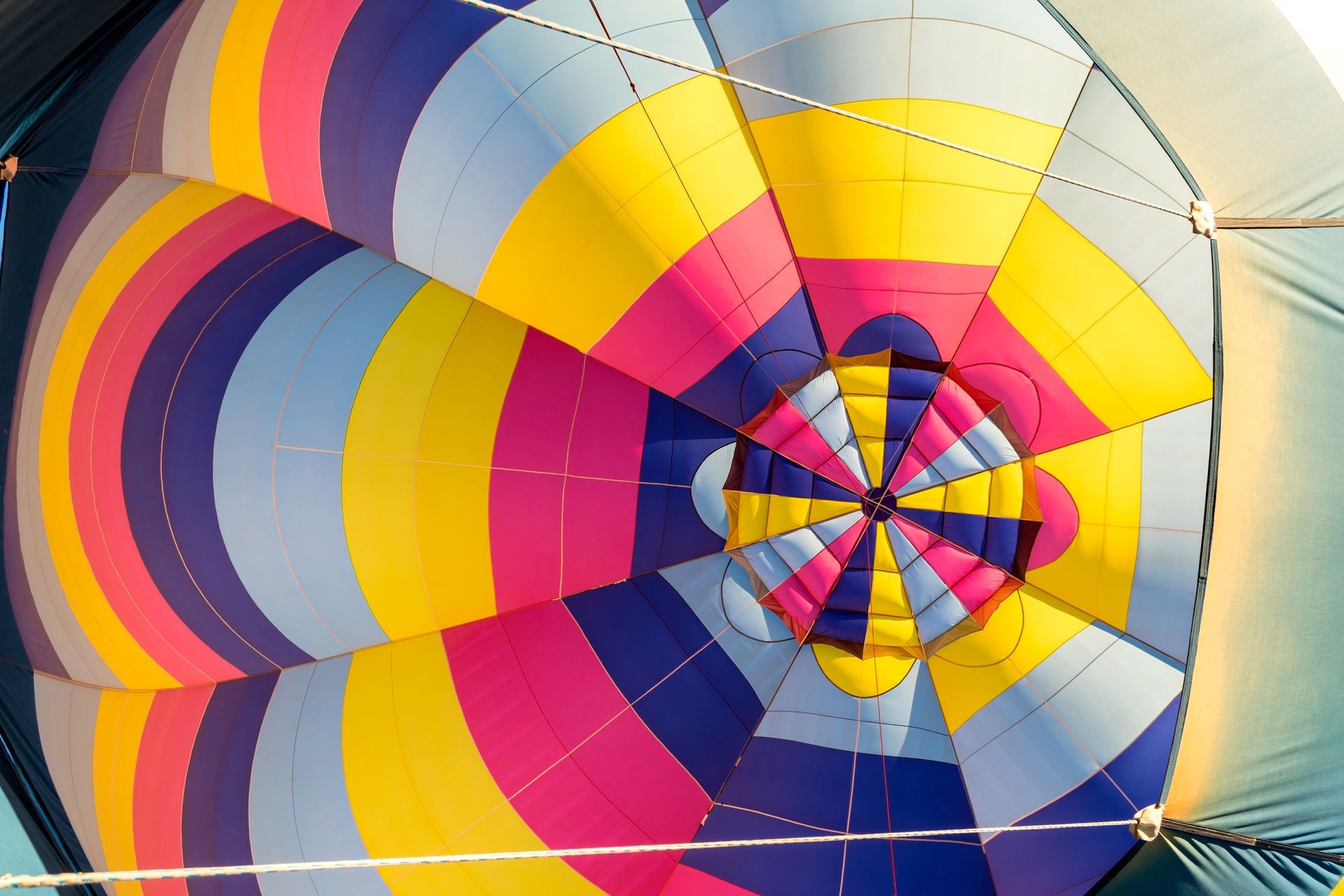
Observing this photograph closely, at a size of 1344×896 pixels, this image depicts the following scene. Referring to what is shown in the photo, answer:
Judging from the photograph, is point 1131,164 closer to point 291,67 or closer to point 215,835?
point 291,67

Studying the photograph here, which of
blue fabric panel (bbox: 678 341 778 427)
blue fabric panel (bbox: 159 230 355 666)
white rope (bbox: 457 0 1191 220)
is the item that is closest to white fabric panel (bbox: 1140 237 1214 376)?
white rope (bbox: 457 0 1191 220)

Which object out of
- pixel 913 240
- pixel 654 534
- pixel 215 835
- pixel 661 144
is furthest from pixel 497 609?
pixel 913 240

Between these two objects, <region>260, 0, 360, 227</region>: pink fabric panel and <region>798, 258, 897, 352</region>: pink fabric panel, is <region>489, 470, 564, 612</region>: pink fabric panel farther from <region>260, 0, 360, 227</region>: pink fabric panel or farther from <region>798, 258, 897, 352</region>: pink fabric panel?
<region>260, 0, 360, 227</region>: pink fabric panel

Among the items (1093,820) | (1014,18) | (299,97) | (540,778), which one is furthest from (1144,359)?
(299,97)

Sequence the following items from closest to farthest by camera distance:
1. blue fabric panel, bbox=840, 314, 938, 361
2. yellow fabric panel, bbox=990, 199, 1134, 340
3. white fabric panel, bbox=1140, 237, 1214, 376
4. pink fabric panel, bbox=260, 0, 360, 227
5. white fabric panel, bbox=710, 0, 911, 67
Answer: white fabric panel, bbox=1140, 237, 1214, 376
white fabric panel, bbox=710, 0, 911, 67
yellow fabric panel, bbox=990, 199, 1134, 340
pink fabric panel, bbox=260, 0, 360, 227
blue fabric panel, bbox=840, 314, 938, 361

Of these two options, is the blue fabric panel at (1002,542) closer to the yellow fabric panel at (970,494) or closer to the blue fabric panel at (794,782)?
the yellow fabric panel at (970,494)

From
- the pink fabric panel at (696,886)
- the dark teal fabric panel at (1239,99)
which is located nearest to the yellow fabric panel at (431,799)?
the pink fabric panel at (696,886)
